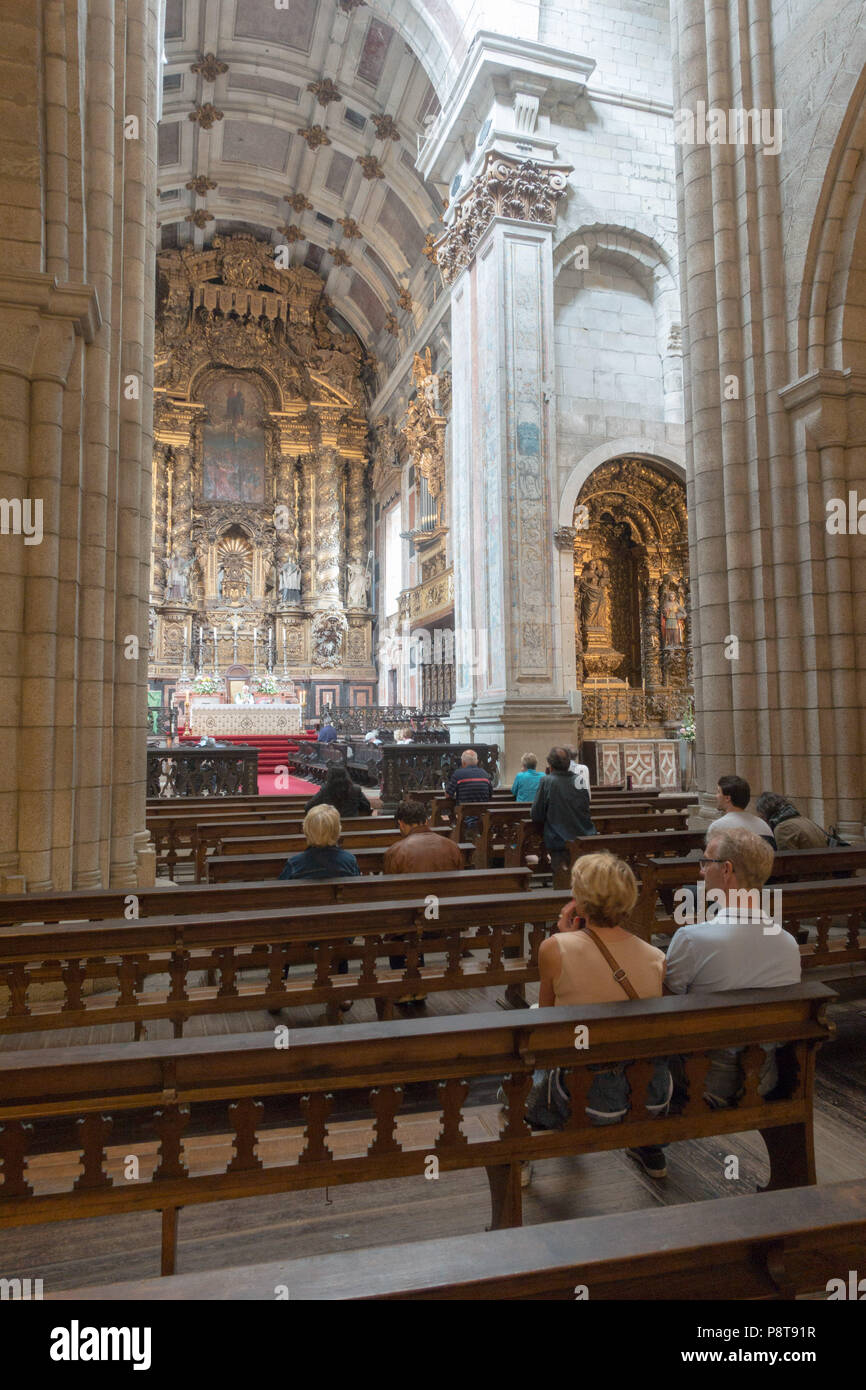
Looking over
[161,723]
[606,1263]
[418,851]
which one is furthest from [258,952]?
[161,723]

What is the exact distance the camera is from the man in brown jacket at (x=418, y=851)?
4.65m

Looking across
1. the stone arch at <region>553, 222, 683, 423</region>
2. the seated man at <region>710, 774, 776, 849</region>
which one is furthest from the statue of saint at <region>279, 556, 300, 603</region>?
the seated man at <region>710, 774, 776, 849</region>

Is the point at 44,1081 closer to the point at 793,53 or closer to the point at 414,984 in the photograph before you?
the point at 414,984

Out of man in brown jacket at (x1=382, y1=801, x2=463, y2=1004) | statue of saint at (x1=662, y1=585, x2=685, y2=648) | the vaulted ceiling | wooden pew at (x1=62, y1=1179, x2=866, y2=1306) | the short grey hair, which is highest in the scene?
the vaulted ceiling

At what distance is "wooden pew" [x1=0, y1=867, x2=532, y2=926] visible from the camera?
3939 mm

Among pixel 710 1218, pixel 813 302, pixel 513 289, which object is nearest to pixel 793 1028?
pixel 710 1218

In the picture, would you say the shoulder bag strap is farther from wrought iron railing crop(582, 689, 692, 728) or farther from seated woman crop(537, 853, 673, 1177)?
wrought iron railing crop(582, 689, 692, 728)

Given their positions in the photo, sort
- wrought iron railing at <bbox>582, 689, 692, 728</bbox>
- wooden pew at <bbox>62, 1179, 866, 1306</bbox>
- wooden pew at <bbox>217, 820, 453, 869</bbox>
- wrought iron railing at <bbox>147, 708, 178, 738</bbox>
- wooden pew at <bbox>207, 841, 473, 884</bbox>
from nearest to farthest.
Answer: wooden pew at <bbox>62, 1179, 866, 1306</bbox>
wooden pew at <bbox>207, 841, 473, 884</bbox>
wooden pew at <bbox>217, 820, 453, 869</bbox>
wrought iron railing at <bbox>582, 689, 692, 728</bbox>
wrought iron railing at <bbox>147, 708, 178, 738</bbox>

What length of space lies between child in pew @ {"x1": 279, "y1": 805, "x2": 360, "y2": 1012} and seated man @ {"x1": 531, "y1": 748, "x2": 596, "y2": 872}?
5.99 feet

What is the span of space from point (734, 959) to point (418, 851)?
227cm

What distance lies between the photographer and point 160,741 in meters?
18.1

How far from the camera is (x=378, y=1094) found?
219 centimetres

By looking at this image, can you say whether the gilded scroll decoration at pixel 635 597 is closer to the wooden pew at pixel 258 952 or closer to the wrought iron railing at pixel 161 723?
the wrought iron railing at pixel 161 723

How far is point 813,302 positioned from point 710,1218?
7136 mm
